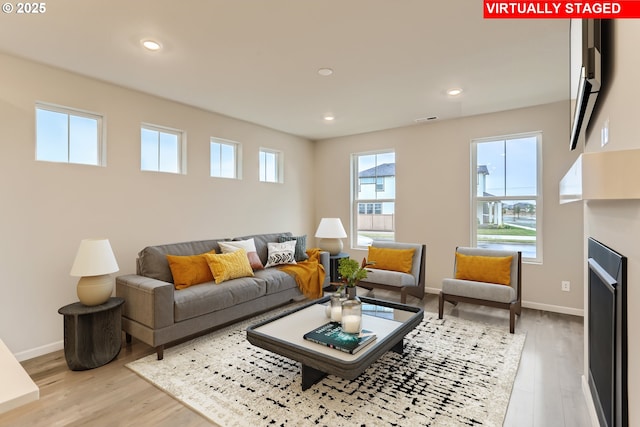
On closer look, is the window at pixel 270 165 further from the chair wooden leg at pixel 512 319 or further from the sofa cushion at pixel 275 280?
the chair wooden leg at pixel 512 319

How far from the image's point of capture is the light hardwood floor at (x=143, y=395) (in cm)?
196

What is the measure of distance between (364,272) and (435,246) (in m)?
2.62

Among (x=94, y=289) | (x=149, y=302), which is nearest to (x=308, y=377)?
(x=149, y=302)

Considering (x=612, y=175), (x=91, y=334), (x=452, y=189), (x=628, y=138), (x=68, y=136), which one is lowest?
(x=91, y=334)

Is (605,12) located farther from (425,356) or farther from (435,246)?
(435,246)

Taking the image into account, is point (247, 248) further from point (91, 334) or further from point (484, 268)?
point (484, 268)

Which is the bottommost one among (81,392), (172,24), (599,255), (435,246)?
(81,392)

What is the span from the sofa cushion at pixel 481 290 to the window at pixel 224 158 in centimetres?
329

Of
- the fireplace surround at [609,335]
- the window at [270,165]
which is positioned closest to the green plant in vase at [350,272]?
the fireplace surround at [609,335]

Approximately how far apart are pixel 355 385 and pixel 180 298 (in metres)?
1.69

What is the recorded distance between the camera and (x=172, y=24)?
89.0 inches

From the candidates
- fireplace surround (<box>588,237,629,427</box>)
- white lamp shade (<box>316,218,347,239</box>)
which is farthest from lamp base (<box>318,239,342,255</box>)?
fireplace surround (<box>588,237,629,427</box>)

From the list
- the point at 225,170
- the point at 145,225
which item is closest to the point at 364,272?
the point at 145,225

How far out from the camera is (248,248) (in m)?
4.08
